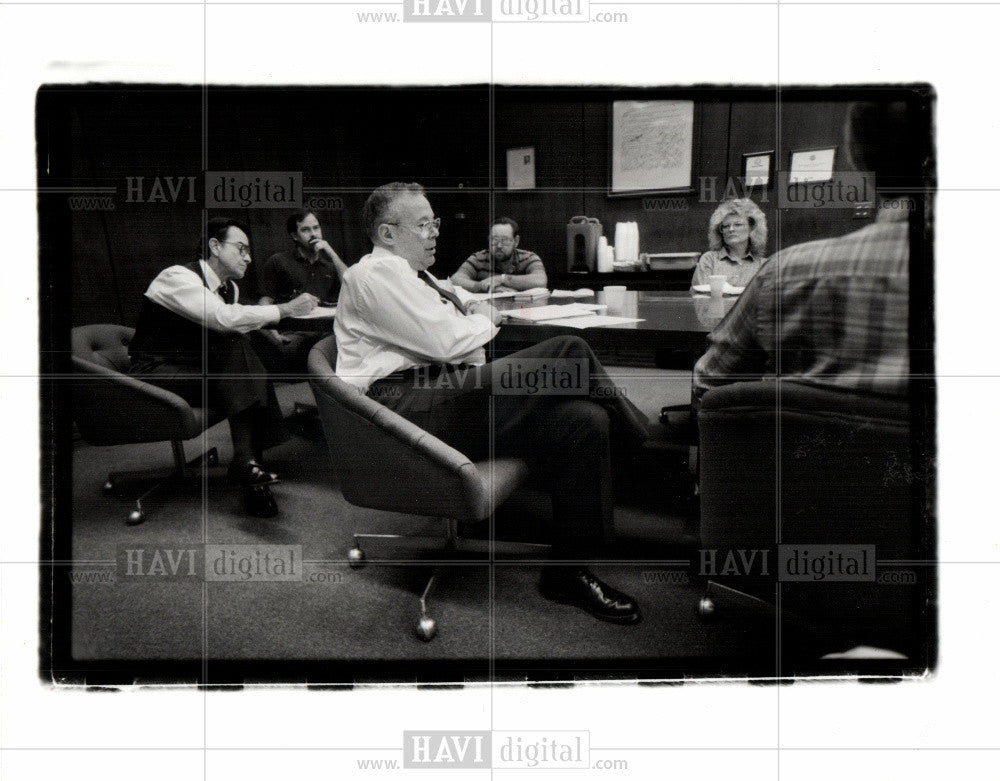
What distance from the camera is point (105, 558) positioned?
1.42 m

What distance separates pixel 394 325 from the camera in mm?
1455

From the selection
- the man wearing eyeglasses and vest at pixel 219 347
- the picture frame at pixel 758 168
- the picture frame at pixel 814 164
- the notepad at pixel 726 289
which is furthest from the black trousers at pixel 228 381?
the picture frame at pixel 814 164

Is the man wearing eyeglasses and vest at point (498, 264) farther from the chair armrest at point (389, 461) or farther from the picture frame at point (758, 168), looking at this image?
the picture frame at point (758, 168)

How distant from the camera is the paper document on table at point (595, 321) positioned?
149cm

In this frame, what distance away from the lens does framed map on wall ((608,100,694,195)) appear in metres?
1.37

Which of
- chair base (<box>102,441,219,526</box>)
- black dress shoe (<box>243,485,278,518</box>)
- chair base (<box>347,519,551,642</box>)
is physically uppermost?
chair base (<box>102,441,219,526</box>)

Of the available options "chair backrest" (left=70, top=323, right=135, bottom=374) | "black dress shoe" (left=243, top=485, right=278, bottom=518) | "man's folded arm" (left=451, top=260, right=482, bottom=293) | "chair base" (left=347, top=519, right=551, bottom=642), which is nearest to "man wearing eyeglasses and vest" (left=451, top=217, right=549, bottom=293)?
"man's folded arm" (left=451, top=260, right=482, bottom=293)

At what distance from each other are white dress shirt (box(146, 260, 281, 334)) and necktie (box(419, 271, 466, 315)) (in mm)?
354

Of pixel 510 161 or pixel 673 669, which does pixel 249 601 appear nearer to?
pixel 673 669

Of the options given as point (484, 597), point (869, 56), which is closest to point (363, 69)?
point (869, 56)

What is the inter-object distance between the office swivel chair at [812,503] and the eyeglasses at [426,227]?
0.74 m

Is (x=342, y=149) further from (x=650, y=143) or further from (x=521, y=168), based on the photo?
(x=650, y=143)

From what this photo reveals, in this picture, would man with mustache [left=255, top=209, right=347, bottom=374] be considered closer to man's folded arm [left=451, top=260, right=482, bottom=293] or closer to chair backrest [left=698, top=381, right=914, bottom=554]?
man's folded arm [left=451, top=260, right=482, bottom=293]

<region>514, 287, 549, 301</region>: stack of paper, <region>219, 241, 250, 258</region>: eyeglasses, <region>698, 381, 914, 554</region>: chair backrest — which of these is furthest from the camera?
<region>514, 287, 549, 301</region>: stack of paper
